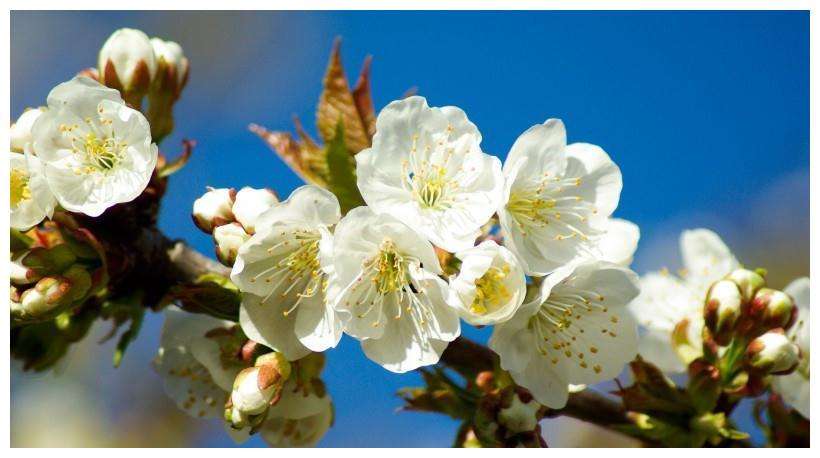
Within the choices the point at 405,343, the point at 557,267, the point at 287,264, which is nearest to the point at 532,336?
the point at 557,267

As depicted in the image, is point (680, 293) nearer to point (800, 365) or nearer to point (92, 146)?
point (800, 365)

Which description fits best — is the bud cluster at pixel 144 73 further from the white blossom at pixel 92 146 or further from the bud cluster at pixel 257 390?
the bud cluster at pixel 257 390

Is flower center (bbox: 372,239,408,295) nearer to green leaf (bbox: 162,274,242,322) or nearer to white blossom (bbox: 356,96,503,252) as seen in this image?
white blossom (bbox: 356,96,503,252)

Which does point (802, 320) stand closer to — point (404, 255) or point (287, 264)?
point (404, 255)

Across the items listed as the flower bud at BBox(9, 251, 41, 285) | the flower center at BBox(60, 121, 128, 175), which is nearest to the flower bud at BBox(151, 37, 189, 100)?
the flower center at BBox(60, 121, 128, 175)

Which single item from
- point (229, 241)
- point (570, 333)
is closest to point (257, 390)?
point (229, 241)

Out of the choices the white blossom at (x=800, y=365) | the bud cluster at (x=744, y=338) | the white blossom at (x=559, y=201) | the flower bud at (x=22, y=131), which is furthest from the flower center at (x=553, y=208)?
the flower bud at (x=22, y=131)
